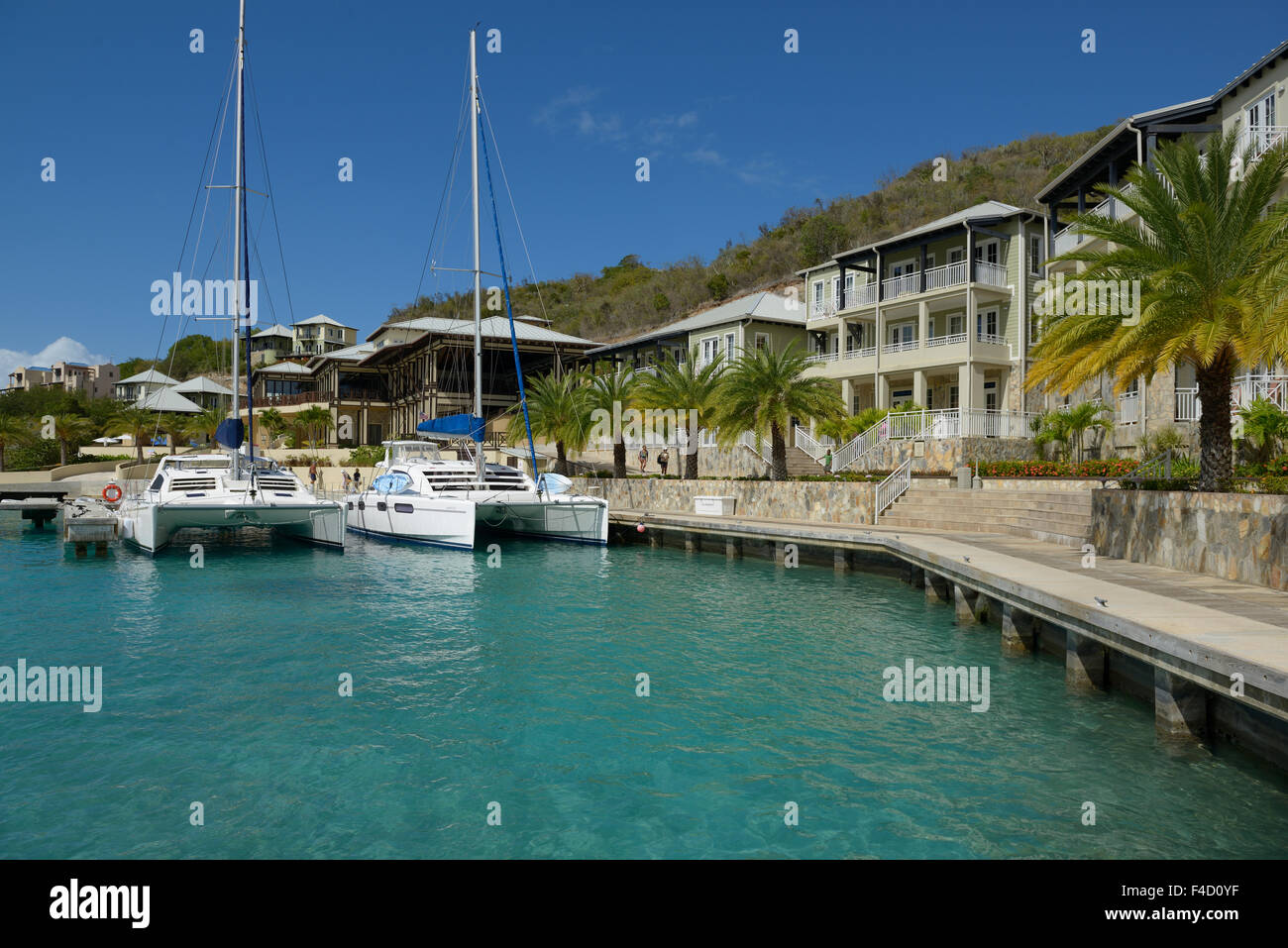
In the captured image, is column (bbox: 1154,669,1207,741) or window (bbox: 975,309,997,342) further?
window (bbox: 975,309,997,342)

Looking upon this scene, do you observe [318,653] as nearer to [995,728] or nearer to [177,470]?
[995,728]

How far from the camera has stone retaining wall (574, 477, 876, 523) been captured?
1012 inches

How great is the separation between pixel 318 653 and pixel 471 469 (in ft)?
49.5

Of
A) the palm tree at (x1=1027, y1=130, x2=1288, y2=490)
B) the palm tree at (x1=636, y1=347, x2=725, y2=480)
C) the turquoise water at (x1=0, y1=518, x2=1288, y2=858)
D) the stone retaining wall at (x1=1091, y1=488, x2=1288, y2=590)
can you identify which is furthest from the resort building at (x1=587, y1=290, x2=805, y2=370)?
the turquoise water at (x1=0, y1=518, x2=1288, y2=858)

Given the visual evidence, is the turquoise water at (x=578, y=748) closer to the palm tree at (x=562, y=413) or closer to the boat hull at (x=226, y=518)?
the boat hull at (x=226, y=518)

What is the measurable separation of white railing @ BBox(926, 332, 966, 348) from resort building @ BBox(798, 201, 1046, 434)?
4 cm

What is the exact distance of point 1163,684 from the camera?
8.58 m

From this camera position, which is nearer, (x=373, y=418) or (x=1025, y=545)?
(x=1025, y=545)

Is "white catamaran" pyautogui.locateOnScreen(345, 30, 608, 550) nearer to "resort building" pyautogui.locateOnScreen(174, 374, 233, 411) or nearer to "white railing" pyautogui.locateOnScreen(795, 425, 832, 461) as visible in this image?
"white railing" pyautogui.locateOnScreen(795, 425, 832, 461)

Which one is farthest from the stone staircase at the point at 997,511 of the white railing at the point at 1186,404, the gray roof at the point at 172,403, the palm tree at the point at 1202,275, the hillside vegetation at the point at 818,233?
the gray roof at the point at 172,403

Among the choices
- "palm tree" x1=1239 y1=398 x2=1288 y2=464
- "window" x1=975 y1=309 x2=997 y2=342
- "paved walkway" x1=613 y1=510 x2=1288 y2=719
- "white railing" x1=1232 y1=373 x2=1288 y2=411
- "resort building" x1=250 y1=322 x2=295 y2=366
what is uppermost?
"resort building" x1=250 y1=322 x2=295 y2=366

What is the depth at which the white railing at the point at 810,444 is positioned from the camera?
1295 inches

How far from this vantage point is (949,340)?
33375 millimetres
